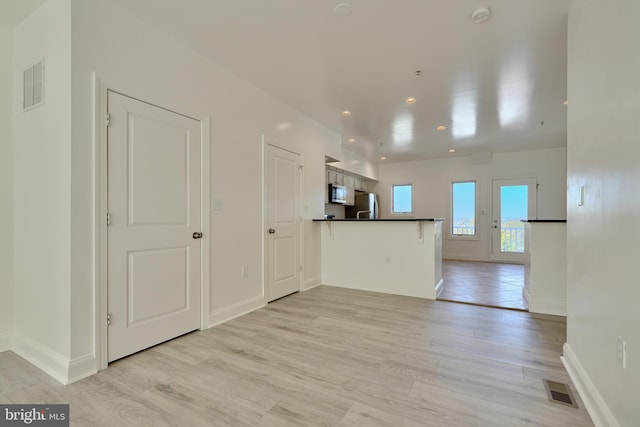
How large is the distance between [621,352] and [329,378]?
1.56 metres

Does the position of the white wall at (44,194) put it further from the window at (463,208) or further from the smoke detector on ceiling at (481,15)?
the window at (463,208)

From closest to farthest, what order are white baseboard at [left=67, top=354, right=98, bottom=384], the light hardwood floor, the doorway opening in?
1. the light hardwood floor
2. white baseboard at [left=67, top=354, right=98, bottom=384]
3. the doorway opening

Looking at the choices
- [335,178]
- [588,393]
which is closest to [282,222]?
[335,178]

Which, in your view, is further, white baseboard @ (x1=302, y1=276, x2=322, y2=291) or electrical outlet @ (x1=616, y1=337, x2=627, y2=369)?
white baseboard @ (x1=302, y1=276, x2=322, y2=291)

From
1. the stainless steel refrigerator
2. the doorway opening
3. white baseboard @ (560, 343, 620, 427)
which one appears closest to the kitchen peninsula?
the doorway opening

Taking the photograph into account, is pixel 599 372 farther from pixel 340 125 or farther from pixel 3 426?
pixel 340 125

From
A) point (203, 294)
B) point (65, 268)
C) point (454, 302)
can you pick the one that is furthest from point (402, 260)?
point (65, 268)

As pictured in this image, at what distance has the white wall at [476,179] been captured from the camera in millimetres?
6809

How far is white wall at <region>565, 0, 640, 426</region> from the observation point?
A: 4.18 feet

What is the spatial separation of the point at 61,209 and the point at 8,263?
3.26 ft

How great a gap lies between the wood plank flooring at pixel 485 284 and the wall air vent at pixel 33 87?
15.3ft

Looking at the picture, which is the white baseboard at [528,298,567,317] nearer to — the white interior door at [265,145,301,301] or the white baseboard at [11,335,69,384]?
the white interior door at [265,145,301,301]

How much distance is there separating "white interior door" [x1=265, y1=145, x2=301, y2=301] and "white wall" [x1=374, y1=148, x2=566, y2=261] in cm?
486

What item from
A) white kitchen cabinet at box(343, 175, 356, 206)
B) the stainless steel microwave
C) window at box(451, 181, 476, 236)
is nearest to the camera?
the stainless steel microwave
